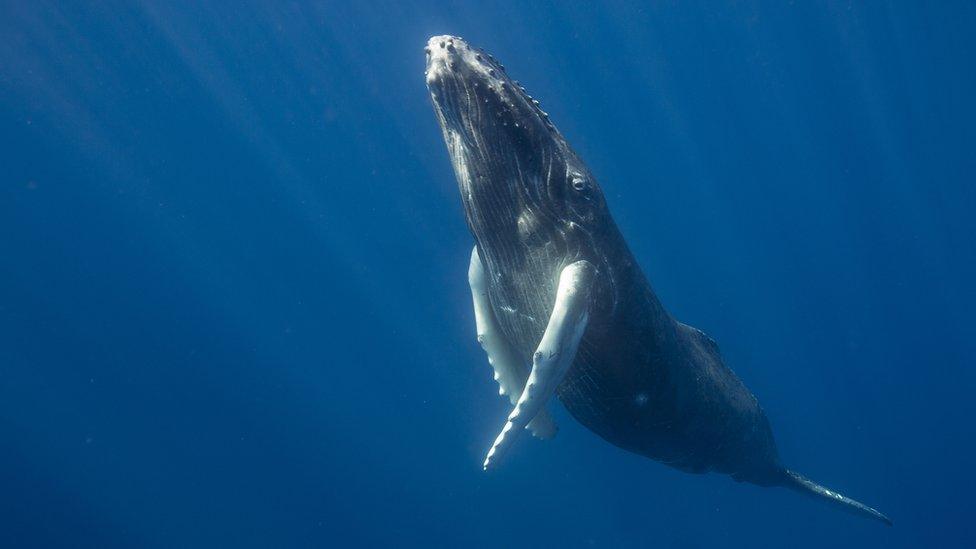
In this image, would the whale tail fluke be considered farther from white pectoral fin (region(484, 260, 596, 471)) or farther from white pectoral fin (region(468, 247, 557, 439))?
white pectoral fin (region(484, 260, 596, 471))

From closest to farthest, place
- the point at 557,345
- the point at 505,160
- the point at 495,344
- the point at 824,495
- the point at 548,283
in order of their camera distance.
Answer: the point at 557,345 → the point at 505,160 → the point at 548,283 → the point at 495,344 → the point at 824,495

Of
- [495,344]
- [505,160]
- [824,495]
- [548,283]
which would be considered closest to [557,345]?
[548,283]

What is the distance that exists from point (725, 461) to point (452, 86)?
6822 mm

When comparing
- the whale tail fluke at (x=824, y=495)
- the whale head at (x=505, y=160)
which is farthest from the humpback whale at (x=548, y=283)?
the whale tail fluke at (x=824, y=495)

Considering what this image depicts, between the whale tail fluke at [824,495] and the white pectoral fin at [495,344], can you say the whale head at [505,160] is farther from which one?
the whale tail fluke at [824,495]

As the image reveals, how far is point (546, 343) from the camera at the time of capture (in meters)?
4.49

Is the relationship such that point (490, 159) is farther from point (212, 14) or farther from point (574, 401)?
point (212, 14)

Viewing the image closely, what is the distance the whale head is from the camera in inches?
179

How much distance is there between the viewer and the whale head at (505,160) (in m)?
4.54

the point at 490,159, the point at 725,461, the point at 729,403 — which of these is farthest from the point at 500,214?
the point at 725,461

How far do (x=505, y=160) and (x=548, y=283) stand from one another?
1114 millimetres

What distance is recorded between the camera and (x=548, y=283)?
512 cm

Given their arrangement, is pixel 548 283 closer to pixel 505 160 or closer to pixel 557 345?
pixel 557 345

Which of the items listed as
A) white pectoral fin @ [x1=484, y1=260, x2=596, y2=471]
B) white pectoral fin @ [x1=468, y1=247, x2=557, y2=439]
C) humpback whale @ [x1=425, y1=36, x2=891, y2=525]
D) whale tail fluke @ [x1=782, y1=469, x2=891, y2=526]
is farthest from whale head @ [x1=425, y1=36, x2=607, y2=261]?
whale tail fluke @ [x1=782, y1=469, x2=891, y2=526]
